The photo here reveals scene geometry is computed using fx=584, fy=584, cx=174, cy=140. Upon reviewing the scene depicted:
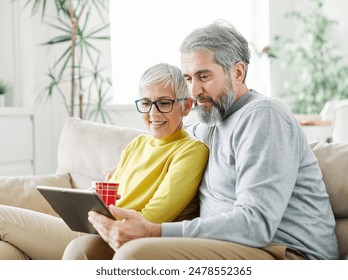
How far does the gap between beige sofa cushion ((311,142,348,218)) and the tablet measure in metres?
0.73

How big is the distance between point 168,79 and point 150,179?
33cm

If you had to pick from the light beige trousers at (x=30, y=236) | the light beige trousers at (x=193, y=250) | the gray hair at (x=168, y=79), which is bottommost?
the light beige trousers at (x=30, y=236)

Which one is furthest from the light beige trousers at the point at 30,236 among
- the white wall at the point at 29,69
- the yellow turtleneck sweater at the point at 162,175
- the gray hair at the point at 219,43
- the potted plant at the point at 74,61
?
the white wall at the point at 29,69

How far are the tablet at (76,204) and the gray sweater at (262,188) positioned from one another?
198 mm

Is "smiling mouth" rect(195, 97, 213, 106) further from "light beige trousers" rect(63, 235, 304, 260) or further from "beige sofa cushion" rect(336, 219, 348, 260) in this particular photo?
"beige sofa cushion" rect(336, 219, 348, 260)

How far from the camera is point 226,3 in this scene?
5602mm

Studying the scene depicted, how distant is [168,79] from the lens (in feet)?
6.27

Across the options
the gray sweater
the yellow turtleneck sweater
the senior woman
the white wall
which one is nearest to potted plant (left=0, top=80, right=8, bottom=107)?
the white wall

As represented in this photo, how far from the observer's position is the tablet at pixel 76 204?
60.1 inches

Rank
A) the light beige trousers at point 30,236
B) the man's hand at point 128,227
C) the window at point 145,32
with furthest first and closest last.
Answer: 1. the window at point 145,32
2. the light beige trousers at point 30,236
3. the man's hand at point 128,227

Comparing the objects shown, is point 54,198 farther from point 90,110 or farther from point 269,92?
point 269,92

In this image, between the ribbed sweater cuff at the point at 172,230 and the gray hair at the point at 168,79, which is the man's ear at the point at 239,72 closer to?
the gray hair at the point at 168,79

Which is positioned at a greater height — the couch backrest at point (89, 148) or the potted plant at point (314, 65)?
the potted plant at point (314, 65)
